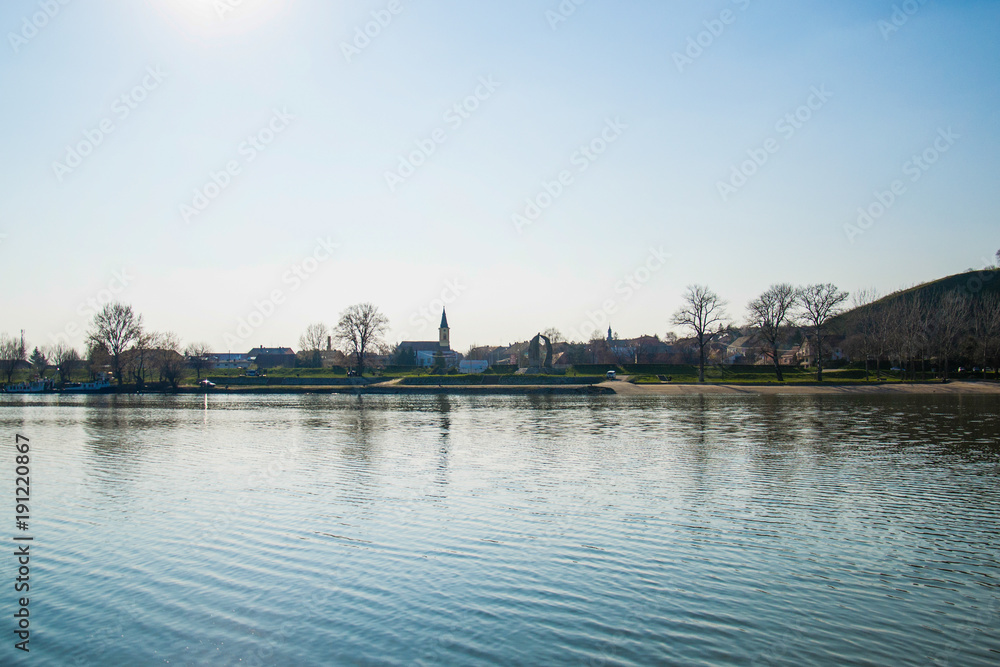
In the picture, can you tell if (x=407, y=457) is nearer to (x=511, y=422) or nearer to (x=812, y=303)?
(x=511, y=422)

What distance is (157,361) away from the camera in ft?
301

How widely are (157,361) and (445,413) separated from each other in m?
63.4

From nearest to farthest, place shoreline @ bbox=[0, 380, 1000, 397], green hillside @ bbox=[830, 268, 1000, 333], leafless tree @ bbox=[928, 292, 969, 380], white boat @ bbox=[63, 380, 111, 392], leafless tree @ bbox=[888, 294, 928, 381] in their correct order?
shoreline @ bbox=[0, 380, 1000, 397]
leafless tree @ bbox=[888, 294, 928, 381]
leafless tree @ bbox=[928, 292, 969, 380]
white boat @ bbox=[63, 380, 111, 392]
green hillside @ bbox=[830, 268, 1000, 333]

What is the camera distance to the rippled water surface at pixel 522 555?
827 cm

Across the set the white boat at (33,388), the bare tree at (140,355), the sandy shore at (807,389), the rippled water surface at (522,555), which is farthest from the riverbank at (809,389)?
the white boat at (33,388)

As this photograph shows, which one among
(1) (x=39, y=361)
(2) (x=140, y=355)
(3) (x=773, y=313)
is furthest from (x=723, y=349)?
(1) (x=39, y=361)

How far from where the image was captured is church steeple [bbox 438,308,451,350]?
172375 millimetres

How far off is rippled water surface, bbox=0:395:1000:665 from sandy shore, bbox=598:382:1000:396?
40992mm

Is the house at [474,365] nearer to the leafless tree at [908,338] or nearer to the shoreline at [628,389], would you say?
the shoreline at [628,389]

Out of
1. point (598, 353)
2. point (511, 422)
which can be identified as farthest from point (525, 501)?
point (598, 353)

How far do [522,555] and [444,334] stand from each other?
16367 cm

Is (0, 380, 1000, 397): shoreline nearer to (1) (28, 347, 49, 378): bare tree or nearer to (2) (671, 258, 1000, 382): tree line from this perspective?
(2) (671, 258, 1000, 382): tree line

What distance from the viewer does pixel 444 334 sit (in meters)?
175

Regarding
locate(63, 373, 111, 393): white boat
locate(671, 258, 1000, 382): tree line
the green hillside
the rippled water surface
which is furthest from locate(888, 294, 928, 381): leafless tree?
locate(63, 373, 111, 393): white boat
